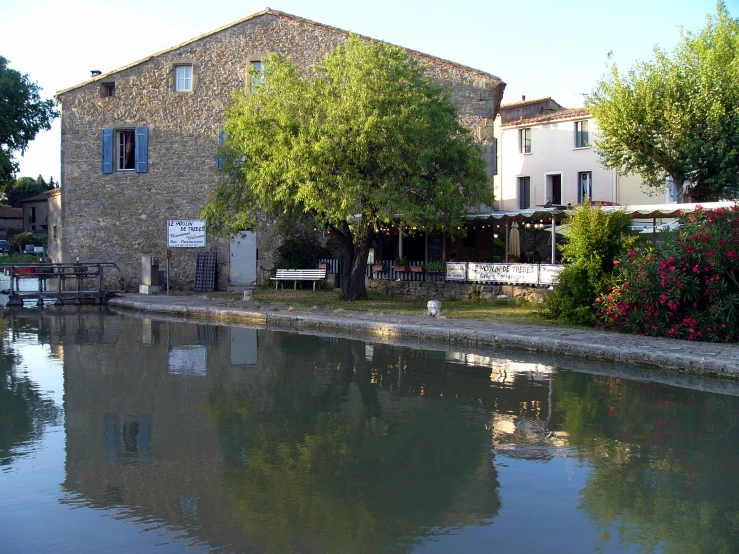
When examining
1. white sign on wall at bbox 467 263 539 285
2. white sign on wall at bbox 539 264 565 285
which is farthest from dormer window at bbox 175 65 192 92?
white sign on wall at bbox 539 264 565 285

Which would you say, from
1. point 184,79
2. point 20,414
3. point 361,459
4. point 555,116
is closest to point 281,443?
point 361,459

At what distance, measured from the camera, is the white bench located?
83.2 feet

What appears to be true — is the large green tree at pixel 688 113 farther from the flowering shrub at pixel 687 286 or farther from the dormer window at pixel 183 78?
the dormer window at pixel 183 78

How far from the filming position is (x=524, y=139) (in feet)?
128

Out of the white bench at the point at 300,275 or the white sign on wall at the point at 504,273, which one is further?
the white bench at the point at 300,275

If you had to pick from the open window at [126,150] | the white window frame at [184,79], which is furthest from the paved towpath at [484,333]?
the white window frame at [184,79]

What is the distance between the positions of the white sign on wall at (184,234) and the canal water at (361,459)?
53.2 feet

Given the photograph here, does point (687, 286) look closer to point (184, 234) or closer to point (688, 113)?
point (688, 113)

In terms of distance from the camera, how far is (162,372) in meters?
10.2

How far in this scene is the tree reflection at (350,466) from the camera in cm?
467

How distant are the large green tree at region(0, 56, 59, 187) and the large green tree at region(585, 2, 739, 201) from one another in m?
32.6

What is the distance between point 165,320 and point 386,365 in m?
9.21

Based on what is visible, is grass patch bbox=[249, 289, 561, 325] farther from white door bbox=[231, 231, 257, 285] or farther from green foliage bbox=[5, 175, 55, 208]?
green foliage bbox=[5, 175, 55, 208]

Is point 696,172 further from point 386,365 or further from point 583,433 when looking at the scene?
point 583,433
